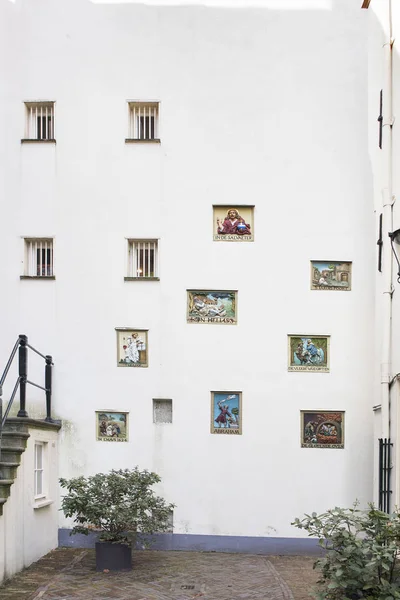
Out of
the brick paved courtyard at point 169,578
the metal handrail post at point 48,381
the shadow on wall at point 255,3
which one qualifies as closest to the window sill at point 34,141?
the shadow on wall at point 255,3

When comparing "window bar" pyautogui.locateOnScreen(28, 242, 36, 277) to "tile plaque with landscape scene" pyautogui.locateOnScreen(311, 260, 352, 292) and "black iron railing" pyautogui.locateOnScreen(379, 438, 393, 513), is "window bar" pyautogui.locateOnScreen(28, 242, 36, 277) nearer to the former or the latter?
"tile plaque with landscape scene" pyautogui.locateOnScreen(311, 260, 352, 292)

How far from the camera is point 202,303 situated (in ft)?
34.7

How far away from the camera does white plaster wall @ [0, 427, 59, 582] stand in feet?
26.4

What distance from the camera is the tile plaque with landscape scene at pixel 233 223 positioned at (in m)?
10.6

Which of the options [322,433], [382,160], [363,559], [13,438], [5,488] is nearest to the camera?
[363,559]

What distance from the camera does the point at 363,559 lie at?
5789mm

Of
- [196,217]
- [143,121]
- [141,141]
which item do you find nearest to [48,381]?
[196,217]

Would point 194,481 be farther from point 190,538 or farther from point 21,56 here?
point 21,56

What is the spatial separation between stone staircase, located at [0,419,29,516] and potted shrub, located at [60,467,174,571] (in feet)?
2.74

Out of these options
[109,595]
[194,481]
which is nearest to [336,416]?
[194,481]

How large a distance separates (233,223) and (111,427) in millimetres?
3692

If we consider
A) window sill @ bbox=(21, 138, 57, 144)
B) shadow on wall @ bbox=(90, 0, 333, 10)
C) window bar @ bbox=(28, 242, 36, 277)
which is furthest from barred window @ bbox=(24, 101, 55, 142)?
shadow on wall @ bbox=(90, 0, 333, 10)

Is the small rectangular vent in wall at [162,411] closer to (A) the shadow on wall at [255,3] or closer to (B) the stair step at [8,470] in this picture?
(B) the stair step at [8,470]

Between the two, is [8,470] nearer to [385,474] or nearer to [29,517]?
[29,517]
